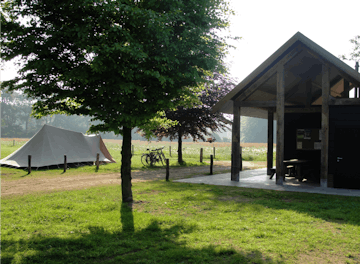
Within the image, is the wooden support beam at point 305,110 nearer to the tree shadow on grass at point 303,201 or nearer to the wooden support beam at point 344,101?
the wooden support beam at point 344,101

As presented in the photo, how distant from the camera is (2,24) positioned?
21.6ft

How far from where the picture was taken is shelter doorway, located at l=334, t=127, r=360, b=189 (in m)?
11.1

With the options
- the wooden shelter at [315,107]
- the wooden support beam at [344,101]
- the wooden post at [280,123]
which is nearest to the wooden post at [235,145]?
the wooden shelter at [315,107]

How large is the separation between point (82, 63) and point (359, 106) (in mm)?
9649

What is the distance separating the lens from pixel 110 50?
248 inches

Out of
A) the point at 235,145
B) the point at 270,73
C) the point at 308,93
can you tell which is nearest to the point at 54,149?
the point at 235,145

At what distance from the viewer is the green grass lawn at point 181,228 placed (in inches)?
191

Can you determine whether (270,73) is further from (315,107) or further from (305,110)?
(315,107)

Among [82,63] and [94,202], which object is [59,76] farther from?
[94,202]

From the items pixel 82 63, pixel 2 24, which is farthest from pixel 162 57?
pixel 2 24

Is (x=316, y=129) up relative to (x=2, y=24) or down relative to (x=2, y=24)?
down

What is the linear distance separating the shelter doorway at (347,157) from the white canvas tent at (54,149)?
14769 millimetres

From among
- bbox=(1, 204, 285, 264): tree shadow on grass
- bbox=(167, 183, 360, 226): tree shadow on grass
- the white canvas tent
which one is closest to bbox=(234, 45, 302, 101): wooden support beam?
bbox=(167, 183, 360, 226): tree shadow on grass

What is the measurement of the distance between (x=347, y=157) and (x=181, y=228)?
788 centimetres
